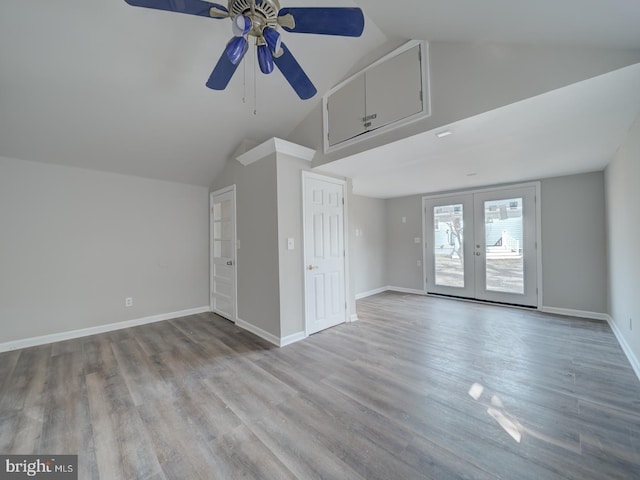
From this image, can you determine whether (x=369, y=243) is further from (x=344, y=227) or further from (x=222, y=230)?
(x=222, y=230)

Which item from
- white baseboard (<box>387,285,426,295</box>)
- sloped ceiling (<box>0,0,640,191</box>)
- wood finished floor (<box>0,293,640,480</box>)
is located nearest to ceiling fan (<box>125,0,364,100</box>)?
sloped ceiling (<box>0,0,640,191</box>)

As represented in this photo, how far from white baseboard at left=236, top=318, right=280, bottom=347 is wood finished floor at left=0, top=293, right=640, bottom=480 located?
102mm

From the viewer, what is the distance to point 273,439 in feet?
5.20

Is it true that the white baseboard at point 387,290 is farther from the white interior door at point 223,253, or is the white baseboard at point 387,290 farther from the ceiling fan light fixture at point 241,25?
the ceiling fan light fixture at point 241,25

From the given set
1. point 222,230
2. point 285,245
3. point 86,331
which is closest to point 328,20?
point 285,245

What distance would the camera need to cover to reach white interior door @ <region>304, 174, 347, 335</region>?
10.8 feet

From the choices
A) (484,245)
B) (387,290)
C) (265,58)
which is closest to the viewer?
(265,58)

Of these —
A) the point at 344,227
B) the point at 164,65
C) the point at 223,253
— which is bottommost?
the point at 223,253

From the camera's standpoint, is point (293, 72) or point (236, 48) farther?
point (293, 72)

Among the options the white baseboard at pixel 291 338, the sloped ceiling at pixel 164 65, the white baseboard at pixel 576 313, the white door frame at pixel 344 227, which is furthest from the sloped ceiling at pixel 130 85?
the white baseboard at pixel 576 313

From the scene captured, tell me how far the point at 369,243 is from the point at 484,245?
2.18 m

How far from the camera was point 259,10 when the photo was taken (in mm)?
1464

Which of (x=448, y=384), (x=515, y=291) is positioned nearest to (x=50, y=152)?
(x=448, y=384)

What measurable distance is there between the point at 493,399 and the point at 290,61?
2.93 metres
